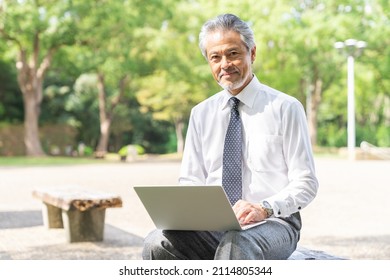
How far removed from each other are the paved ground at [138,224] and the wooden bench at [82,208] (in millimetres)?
82

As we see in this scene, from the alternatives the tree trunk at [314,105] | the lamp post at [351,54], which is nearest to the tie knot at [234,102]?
the lamp post at [351,54]

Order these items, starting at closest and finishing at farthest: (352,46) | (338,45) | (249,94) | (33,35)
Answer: (249,94) → (33,35) → (352,46) → (338,45)

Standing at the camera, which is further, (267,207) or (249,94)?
(249,94)

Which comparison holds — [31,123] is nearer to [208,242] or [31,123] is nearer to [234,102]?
[234,102]

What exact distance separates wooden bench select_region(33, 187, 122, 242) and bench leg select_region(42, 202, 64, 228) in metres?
0.32

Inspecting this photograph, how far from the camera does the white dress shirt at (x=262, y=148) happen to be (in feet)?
6.56

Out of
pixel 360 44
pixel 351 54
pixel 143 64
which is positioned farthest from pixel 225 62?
pixel 143 64

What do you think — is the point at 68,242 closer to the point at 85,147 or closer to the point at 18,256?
the point at 18,256

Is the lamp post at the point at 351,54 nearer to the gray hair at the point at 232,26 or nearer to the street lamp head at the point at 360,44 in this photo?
the street lamp head at the point at 360,44

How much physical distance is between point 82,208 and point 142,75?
15795mm

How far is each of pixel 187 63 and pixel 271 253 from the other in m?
17.5

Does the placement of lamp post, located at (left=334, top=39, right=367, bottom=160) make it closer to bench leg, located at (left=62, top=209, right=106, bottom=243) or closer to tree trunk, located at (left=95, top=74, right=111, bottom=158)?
tree trunk, located at (left=95, top=74, right=111, bottom=158)

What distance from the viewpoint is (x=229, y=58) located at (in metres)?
2.05

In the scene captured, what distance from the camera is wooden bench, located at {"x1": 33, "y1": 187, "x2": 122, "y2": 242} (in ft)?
13.8
